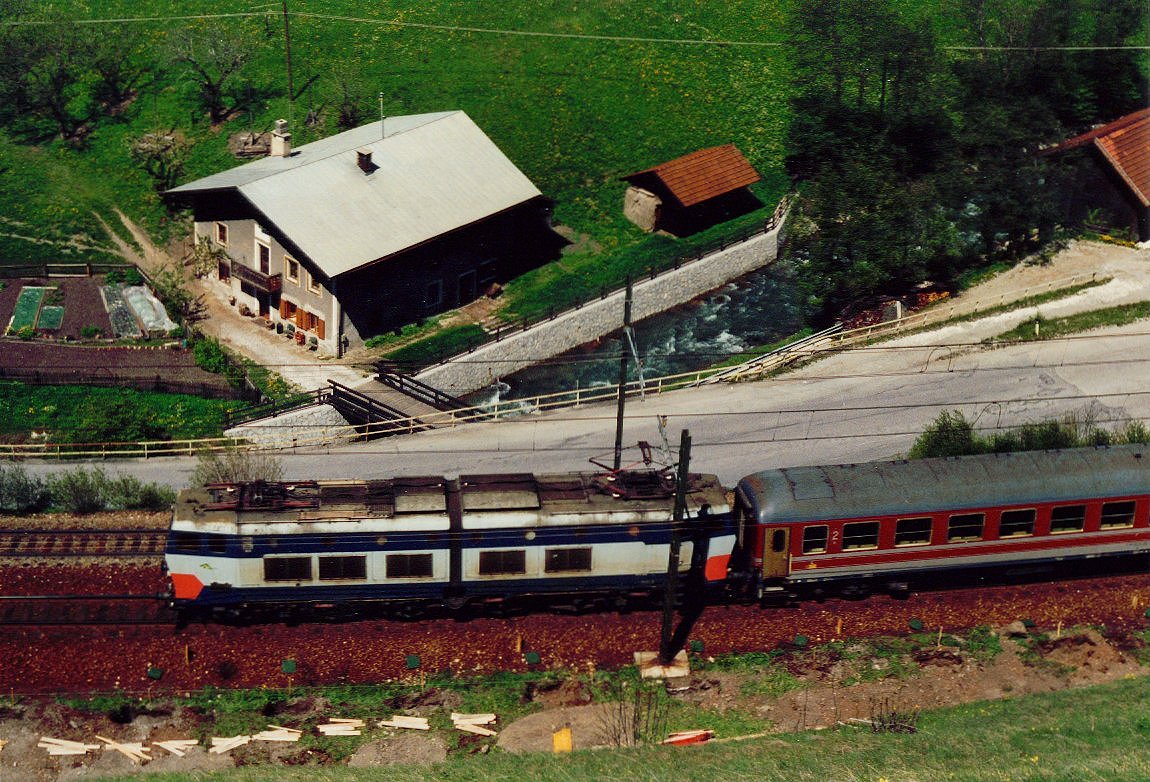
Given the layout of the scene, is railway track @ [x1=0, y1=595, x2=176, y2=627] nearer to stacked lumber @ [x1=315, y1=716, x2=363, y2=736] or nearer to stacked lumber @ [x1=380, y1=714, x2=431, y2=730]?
stacked lumber @ [x1=315, y1=716, x2=363, y2=736]

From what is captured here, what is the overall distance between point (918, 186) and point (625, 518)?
28587mm

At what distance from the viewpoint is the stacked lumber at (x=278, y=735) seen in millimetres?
33969

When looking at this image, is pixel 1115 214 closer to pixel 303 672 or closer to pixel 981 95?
pixel 981 95

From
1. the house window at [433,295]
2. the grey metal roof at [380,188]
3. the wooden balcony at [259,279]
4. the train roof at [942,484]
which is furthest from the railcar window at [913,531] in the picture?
the wooden balcony at [259,279]

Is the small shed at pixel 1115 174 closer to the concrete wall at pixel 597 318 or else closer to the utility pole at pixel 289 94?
the concrete wall at pixel 597 318

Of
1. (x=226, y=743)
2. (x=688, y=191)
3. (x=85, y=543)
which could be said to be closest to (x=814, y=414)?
(x=688, y=191)

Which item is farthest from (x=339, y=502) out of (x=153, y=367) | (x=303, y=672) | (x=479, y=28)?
(x=479, y=28)

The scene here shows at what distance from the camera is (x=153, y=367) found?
56656 millimetres

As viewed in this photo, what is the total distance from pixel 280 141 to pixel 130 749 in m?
37.1

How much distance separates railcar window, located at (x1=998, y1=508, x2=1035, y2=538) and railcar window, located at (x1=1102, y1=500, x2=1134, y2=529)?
2229mm

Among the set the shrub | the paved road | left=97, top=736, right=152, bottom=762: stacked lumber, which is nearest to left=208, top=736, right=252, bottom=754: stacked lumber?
left=97, top=736, right=152, bottom=762: stacked lumber

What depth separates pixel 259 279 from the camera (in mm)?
59812

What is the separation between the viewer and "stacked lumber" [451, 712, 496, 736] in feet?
113

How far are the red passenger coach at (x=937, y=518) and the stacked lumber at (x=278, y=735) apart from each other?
1307cm
